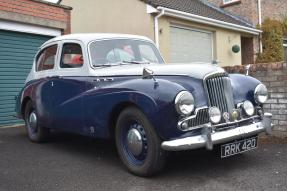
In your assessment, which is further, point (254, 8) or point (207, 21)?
point (254, 8)

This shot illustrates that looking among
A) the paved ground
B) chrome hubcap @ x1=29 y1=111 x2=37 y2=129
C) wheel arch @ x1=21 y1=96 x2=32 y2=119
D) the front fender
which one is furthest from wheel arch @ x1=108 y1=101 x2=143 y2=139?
wheel arch @ x1=21 y1=96 x2=32 y2=119

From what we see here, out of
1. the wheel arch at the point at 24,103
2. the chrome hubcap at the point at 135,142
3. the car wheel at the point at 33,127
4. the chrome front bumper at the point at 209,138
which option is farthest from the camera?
the wheel arch at the point at 24,103

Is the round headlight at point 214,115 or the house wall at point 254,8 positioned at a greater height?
the house wall at point 254,8

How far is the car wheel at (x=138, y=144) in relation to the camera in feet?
13.9

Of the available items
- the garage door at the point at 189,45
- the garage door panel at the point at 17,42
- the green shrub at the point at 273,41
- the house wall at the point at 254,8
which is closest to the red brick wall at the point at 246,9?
the house wall at the point at 254,8

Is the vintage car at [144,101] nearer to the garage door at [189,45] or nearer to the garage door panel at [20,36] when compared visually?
the garage door panel at [20,36]

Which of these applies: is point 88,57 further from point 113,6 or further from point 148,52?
point 113,6

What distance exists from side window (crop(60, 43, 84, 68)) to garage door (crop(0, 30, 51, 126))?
3.34 meters

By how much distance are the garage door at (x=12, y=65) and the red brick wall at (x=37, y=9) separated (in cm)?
54

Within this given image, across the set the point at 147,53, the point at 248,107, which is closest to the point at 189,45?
the point at 147,53

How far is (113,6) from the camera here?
44.0ft

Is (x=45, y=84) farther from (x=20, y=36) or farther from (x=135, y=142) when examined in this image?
(x=20, y=36)

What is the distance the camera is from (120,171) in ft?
15.7

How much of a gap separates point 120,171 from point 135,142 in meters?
0.53
